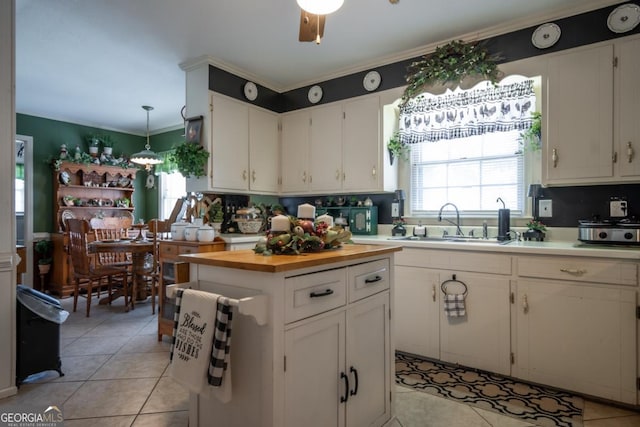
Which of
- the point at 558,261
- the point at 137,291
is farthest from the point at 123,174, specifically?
the point at 558,261

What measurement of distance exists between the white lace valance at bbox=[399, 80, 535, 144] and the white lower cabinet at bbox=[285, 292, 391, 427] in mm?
2017

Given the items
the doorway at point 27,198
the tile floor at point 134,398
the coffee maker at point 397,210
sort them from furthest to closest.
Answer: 1. the doorway at point 27,198
2. the coffee maker at point 397,210
3. the tile floor at point 134,398

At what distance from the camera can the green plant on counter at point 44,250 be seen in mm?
5098

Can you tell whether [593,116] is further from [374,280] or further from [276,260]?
[276,260]

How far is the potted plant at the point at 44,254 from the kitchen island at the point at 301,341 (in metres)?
4.83

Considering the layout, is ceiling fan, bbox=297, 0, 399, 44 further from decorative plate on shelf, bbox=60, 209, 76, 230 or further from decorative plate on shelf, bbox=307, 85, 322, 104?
decorative plate on shelf, bbox=60, 209, 76, 230

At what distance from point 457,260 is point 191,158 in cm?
253

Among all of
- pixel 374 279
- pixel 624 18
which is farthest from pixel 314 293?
pixel 624 18

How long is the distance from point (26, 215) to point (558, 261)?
6.29 m

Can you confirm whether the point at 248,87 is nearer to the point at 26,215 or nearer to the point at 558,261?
the point at 558,261

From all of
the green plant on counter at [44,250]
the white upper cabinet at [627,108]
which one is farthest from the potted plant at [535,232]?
the green plant on counter at [44,250]

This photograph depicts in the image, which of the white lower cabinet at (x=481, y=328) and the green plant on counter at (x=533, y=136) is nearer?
the white lower cabinet at (x=481, y=328)

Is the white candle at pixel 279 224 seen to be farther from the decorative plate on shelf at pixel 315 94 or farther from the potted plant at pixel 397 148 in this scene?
the decorative plate on shelf at pixel 315 94

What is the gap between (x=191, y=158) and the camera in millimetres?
3398
